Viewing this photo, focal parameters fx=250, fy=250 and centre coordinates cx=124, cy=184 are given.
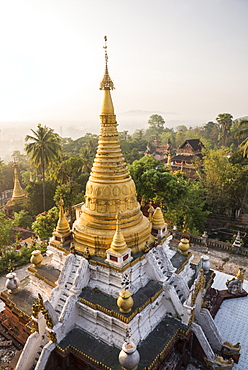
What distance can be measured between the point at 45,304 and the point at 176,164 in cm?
4346

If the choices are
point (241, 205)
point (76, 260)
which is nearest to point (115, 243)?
point (76, 260)

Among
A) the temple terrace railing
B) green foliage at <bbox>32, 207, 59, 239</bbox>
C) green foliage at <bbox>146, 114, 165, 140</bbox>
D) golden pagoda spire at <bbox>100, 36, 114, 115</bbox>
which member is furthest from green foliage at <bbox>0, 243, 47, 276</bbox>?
green foliage at <bbox>146, 114, 165, 140</bbox>

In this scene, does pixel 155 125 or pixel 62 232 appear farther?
Answer: pixel 155 125

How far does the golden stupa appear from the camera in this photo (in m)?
11.3

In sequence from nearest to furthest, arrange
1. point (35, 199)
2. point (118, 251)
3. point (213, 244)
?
point (118, 251) → point (213, 244) → point (35, 199)

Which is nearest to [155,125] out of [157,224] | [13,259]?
[13,259]

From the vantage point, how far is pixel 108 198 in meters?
11.4

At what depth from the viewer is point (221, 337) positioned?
11.2 m

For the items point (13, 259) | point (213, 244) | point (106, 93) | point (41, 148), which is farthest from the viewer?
point (41, 148)

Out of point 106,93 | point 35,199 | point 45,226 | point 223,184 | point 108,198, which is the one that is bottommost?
point 35,199

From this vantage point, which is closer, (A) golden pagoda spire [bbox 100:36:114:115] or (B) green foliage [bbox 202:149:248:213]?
(A) golden pagoda spire [bbox 100:36:114:115]

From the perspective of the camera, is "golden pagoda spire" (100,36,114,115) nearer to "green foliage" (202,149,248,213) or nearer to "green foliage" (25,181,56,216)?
"green foliage" (202,149,248,213)

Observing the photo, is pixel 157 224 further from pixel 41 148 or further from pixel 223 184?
pixel 41 148

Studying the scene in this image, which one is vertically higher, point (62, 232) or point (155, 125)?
point (155, 125)
